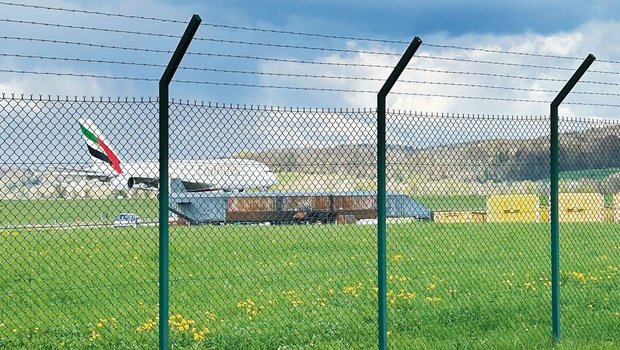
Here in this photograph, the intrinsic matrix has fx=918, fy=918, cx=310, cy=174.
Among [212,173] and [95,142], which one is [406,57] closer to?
[212,173]

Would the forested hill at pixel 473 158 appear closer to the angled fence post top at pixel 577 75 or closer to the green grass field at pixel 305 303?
the green grass field at pixel 305 303

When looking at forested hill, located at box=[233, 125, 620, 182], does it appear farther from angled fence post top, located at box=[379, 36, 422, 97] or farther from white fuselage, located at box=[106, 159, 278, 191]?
angled fence post top, located at box=[379, 36, 422, 97]

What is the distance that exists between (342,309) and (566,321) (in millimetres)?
2380

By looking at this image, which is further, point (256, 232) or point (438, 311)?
point (438, 311)

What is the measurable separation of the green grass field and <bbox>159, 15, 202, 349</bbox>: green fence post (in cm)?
69

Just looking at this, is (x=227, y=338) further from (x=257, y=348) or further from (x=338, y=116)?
(x=338, y=116)

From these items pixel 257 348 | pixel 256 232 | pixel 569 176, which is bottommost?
pixel 257 348

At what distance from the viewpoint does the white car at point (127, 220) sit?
6.84 metres

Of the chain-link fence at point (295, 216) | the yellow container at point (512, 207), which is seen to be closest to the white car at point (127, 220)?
the chain-link fence at point (295, 216)

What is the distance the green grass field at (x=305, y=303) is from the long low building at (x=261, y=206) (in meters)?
0.13

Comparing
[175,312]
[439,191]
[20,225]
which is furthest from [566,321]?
[20,225]

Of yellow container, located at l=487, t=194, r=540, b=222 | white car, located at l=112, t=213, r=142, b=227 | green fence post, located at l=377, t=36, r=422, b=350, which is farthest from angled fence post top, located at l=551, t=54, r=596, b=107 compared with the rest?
white car, located at l=112, t=213, r=142, b=227

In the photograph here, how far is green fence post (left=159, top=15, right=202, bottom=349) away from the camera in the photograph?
6.20 meters

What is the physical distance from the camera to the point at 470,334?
8.90 m
